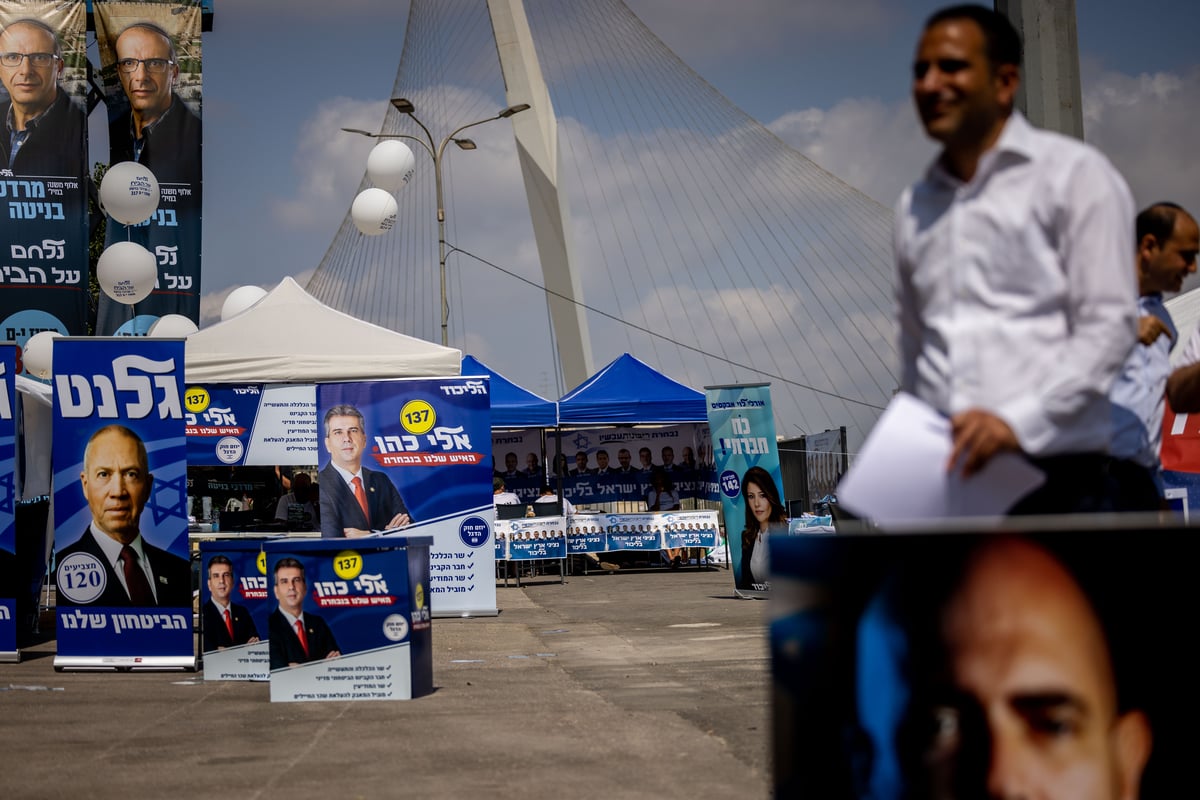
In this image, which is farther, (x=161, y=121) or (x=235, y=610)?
(x=161, y=121)

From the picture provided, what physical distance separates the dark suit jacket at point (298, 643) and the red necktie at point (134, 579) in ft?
7.54

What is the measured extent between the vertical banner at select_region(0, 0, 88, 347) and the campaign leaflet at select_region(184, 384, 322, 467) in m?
7.89

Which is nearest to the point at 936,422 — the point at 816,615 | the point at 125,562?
the point at 816,615

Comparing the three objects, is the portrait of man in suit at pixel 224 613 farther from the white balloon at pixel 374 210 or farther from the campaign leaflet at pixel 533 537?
the campaign leaflet at pixel 533 537

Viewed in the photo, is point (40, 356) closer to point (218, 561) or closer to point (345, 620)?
point (218, 561)

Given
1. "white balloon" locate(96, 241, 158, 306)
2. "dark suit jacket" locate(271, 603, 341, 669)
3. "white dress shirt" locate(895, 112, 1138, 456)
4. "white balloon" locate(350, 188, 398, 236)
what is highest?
"white balloon" locate(350, 188, 398, 236)

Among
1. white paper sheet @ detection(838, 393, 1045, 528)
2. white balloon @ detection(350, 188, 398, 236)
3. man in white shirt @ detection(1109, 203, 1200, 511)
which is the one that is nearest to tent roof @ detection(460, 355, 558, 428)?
white balloon @ detection(350, 188, 398, 236)

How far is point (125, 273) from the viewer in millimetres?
17969

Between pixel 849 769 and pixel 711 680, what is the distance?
593 centimetres

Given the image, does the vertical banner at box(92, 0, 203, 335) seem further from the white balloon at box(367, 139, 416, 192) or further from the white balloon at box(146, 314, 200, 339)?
the white balloon at box(367, 139, 416, 192)

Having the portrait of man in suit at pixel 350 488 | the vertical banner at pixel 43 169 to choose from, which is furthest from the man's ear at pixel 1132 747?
the vertical banner at pixel 43 169

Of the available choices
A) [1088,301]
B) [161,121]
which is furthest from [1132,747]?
[161,121]

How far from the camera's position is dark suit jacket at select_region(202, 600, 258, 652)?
885 cm

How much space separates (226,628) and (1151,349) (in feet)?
21.4
